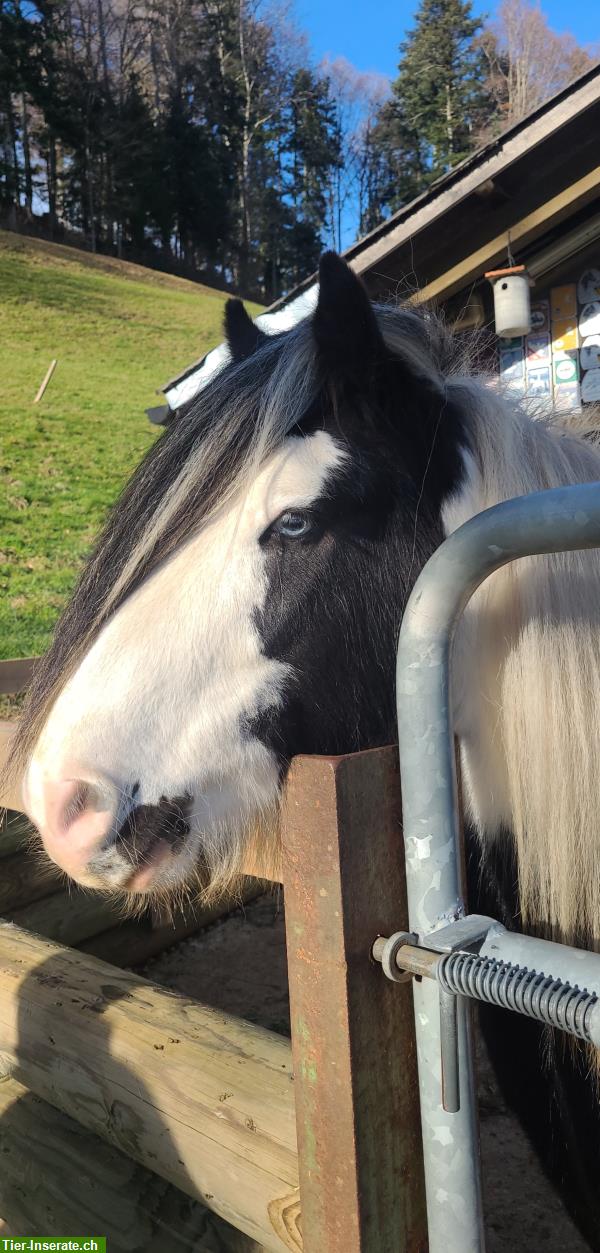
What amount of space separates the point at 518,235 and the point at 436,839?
156 inches

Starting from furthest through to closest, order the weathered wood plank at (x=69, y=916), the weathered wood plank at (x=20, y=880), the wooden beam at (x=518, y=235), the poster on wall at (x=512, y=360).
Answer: the poster on wall at (x=512, y=360) < the wooden beam at (x=518, y=235) < the weathered wood plank at (x=69, y=916) < the weathered wood plank at (x=20, y=880)

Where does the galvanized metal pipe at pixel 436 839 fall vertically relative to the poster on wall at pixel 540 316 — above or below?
below

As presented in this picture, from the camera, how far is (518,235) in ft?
12.8

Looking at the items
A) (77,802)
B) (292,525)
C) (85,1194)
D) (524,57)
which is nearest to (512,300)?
(292,525)

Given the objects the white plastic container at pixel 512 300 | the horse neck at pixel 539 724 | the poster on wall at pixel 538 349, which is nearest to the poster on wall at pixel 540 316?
the poster on wall at pixel 538 349

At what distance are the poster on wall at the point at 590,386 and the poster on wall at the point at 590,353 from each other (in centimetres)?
3

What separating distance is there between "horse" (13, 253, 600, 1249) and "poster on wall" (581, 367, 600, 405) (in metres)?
3.20

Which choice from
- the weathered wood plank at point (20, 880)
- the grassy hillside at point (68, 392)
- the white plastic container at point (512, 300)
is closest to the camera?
the weathered wood plank at point (20, 880)

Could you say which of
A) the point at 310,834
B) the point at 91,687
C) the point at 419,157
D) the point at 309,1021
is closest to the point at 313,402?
the point at 91,687

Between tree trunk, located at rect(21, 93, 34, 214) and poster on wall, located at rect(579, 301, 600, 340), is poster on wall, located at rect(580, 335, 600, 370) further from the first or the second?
tree trunk, located at rect(21, 93, 34, 214)

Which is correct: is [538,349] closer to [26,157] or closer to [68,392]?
[68,392]

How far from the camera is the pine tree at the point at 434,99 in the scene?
1315 inches

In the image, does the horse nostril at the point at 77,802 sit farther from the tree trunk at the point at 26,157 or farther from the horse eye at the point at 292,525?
the tree trunk at the point at 26,157

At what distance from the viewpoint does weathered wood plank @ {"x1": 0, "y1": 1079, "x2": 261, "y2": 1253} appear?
4.90 feet
